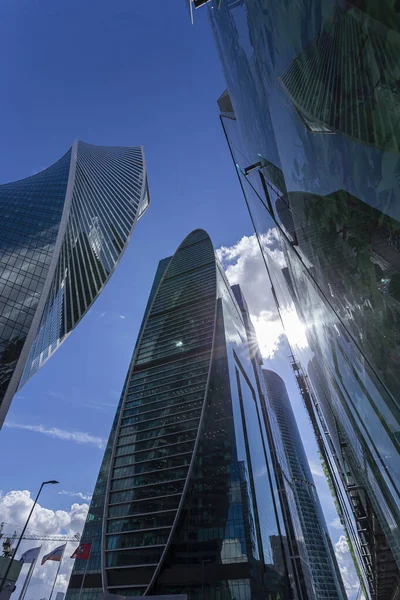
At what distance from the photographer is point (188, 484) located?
63.2m

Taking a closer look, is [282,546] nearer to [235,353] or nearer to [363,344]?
[235,353]

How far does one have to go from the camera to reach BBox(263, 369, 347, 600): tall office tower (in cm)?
11450

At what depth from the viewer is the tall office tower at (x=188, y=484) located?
55656 mm

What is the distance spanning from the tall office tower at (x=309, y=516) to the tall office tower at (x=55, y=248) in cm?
9647

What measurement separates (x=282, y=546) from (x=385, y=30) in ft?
305

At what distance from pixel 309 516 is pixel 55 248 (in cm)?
14164

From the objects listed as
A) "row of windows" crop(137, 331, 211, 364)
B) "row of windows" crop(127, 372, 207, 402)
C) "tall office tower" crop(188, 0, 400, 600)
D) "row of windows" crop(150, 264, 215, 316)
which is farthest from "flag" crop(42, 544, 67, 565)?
"row of windows" crop(150, 264, 215, 316)

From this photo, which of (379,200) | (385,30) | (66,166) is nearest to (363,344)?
(379,200)

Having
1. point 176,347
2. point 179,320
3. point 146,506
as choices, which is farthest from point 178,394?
point 179,320

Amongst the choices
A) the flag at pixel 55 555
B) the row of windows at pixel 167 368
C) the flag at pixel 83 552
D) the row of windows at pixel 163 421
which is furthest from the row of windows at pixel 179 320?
the flag at pixel 83 552

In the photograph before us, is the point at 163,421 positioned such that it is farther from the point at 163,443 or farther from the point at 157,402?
the point at 157,402

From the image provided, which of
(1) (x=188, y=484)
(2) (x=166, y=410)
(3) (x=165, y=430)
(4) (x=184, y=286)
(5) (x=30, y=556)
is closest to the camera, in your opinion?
(5) (x=30, y=556)

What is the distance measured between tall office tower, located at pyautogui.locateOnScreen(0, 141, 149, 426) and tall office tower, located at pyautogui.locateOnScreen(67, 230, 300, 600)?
27403 mm

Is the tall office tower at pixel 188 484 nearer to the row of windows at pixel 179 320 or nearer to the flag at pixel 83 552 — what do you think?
the row of windows at pixel 179 320
